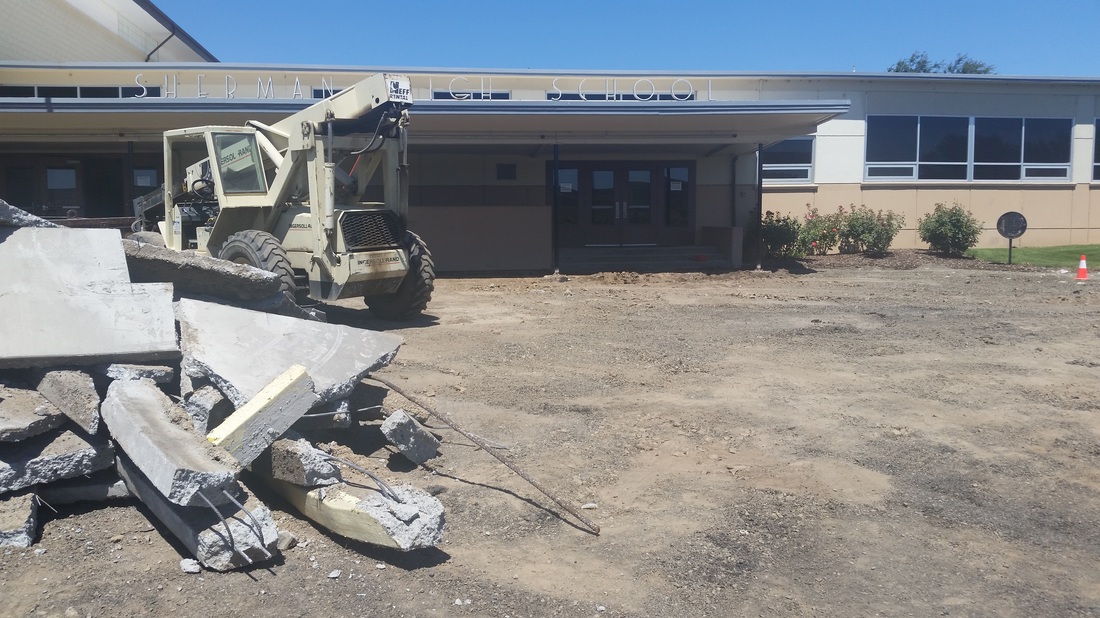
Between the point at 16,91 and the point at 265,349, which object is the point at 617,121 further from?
the point at 16,91

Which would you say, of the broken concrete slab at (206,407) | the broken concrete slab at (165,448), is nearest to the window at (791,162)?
A: the broken concrete slab at (206,407)

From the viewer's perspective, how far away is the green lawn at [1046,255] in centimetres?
2158

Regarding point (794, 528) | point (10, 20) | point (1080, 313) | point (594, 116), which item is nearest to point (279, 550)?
point (794, 528)

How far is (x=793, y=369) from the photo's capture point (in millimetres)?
9766

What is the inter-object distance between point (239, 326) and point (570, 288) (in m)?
11.4

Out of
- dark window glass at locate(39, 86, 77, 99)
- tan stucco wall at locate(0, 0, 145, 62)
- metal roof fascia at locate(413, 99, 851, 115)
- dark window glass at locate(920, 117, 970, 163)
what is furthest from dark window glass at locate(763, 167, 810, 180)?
tan stucco wall at locate(0, 0, 145, 62)

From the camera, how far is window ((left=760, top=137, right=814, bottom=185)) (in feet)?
81.7

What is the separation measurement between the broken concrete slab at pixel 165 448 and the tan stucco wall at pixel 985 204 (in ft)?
70.3

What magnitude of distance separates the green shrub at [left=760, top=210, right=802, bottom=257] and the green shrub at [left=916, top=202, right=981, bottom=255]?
11.4ft

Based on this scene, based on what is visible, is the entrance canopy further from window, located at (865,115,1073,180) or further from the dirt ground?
the dirt ground

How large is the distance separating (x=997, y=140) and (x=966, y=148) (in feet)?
3.28

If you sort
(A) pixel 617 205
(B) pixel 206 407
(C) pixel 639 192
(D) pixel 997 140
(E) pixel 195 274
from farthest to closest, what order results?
(D) pixel 997 140
(C) pixel 639 192
(A) pixel 617 205
(E) pixel 195 274
(B) pixel 206 407

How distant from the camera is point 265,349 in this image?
6512 mm

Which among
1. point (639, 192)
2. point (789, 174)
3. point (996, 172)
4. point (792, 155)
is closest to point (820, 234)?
point (789, 174)
